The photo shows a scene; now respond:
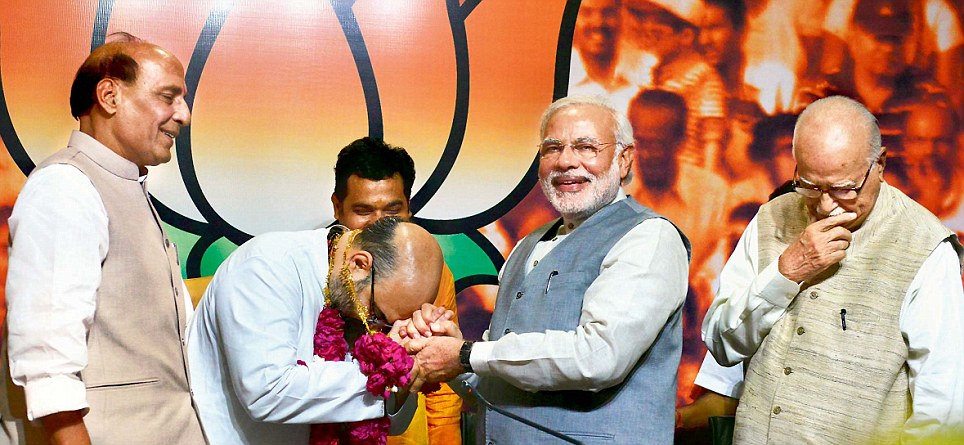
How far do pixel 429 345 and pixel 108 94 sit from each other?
110cm

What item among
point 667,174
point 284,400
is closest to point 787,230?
point 667,174

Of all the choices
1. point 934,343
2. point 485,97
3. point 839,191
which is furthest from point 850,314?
point 485,97

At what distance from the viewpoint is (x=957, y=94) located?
458 cm

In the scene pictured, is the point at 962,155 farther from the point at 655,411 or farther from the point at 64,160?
the point at 64,160

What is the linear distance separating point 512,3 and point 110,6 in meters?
1.66

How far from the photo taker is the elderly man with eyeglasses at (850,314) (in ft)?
9.60

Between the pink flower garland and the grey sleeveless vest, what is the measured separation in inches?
14.3

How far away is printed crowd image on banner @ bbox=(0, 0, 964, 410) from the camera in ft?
13.4

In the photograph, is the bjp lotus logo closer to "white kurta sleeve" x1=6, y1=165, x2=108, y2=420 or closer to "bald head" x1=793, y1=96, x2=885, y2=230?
"bald head" x1=793, y1=96, x2=885, y2=230

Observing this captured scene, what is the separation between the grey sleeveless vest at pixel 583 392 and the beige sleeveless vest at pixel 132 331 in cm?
90

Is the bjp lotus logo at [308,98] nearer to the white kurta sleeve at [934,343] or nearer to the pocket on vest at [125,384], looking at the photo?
the pocket on vest at [125,384]

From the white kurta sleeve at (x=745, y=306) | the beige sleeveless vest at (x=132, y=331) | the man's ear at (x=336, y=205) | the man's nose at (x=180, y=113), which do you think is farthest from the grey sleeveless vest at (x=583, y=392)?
the man's ear at (x=336, y=205)

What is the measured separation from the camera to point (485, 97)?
14.1 feet

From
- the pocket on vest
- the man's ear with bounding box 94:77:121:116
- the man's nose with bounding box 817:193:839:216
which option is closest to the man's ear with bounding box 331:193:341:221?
the man's ear with bounding box 94:77:121:116
